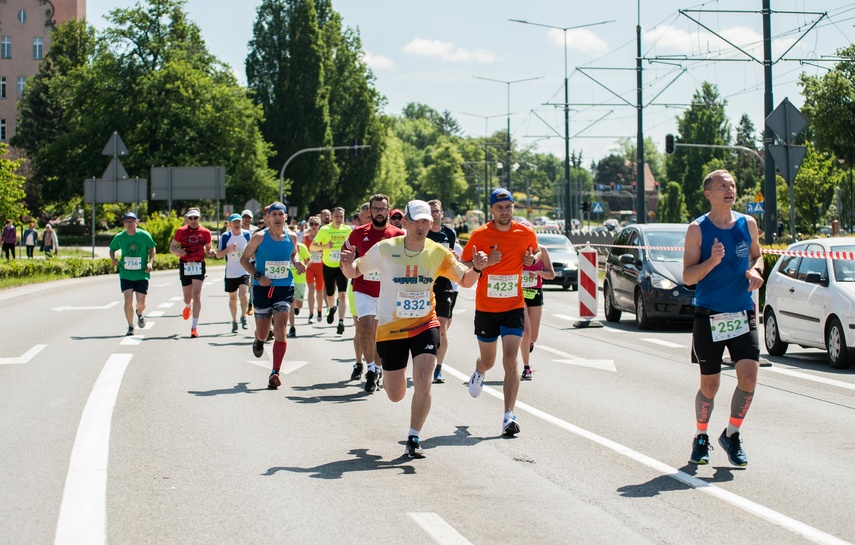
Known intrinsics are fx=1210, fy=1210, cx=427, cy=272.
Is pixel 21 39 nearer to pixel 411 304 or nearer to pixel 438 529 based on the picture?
pixel 411 304

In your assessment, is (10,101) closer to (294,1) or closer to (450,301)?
(294,1)

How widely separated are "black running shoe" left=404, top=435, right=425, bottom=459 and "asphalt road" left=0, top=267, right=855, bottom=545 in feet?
0.23

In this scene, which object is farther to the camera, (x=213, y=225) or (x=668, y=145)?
(x=213, y=225)

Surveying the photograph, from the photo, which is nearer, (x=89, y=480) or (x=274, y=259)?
(x=89, y=480)

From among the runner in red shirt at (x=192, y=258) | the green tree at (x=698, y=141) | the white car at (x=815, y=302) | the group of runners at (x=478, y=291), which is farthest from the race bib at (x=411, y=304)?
the green tree at (x=698, y=141)

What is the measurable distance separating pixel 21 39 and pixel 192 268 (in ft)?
338

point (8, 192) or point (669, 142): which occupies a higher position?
point (669, 142)

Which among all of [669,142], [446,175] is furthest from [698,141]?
[669,142]

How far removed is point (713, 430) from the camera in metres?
9.26

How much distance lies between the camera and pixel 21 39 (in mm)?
112812

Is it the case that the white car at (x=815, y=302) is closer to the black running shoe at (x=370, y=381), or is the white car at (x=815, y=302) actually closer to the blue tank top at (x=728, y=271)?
the black running shoe at (x=370, y=381)

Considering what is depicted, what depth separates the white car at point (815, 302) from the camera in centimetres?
1378

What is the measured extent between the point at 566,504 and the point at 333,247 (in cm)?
1121

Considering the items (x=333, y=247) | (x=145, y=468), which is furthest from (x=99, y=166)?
(x=145, y=468)
